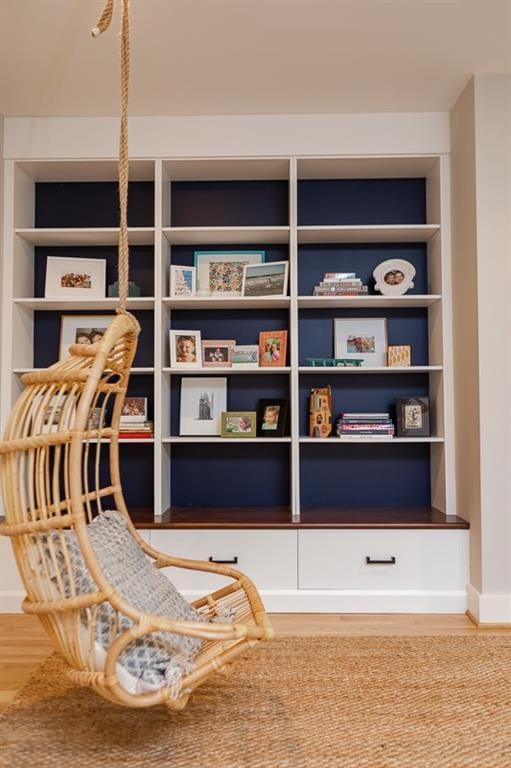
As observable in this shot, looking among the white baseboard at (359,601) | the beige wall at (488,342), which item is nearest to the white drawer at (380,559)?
the white baseboard at (359,601)

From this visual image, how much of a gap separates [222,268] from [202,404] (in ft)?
2.65

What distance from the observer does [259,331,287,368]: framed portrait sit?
11.1 ft

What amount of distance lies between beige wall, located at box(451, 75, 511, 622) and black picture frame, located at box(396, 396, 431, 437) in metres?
0.34

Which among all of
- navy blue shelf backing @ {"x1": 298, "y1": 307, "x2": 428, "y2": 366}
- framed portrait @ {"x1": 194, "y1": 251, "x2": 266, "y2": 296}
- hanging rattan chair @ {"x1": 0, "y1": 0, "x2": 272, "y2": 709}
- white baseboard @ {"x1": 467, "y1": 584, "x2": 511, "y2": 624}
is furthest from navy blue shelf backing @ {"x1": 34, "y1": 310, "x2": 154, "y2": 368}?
white baseboard @ {"x1": 467, "y1": 584, "x2": 511, "y2": 624}

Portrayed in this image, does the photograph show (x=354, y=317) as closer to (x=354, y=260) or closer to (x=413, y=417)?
(x=354, y=260)

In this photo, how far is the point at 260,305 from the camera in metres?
3.44

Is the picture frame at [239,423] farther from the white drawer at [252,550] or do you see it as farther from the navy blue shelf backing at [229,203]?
the navy blue shelf backing at [229,203]

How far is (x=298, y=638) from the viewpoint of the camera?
2.62m

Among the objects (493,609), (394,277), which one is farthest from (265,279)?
(493,609)

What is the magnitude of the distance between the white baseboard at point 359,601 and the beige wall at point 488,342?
0.16 meters

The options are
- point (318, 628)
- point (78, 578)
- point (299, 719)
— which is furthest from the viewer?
point (318, 628)

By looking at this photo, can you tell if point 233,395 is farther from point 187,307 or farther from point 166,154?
point 166,154

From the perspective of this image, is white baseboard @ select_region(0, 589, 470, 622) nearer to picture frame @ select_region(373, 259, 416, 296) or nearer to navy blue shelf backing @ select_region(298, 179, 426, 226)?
picture frame @ select_region(373, 259, 416, 296)

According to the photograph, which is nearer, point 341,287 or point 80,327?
point 341,287
